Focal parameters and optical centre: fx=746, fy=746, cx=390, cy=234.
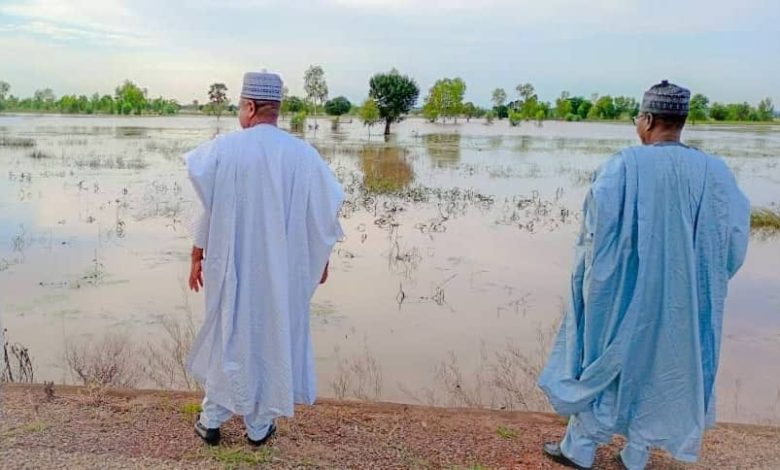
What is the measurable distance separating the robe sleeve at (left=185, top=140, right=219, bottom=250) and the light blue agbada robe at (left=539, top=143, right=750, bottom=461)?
5.16ft

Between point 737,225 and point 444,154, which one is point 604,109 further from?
point 737,225

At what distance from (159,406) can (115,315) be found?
9.57 ft

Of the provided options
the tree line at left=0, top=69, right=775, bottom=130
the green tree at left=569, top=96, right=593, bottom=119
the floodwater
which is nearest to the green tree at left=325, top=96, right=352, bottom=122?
the tree line at left=0, top=69, right=775, bottom=130

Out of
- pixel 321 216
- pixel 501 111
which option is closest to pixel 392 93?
pixel 501 111

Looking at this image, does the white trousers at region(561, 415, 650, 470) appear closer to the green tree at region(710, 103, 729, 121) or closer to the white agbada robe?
the white agbada robe

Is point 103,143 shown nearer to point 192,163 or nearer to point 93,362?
point 93,362

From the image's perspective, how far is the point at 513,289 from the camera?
7.62 meters

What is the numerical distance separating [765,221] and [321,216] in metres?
10.0

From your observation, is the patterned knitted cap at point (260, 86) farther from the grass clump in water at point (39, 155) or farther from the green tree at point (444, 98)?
the green tree at point (444, 98)

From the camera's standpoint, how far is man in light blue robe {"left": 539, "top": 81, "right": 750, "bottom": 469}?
9.70 ft

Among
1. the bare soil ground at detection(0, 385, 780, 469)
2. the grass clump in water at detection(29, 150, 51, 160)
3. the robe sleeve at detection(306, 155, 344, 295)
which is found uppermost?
the robe sleeve at detection(306, 155, 344, 295)

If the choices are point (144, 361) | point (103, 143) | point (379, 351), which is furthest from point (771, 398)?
point (103, 143)

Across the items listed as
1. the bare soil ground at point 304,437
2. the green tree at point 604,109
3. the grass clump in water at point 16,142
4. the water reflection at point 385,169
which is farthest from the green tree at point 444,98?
the bare soil ground at point 304,437

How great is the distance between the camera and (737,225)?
9.87 ft
